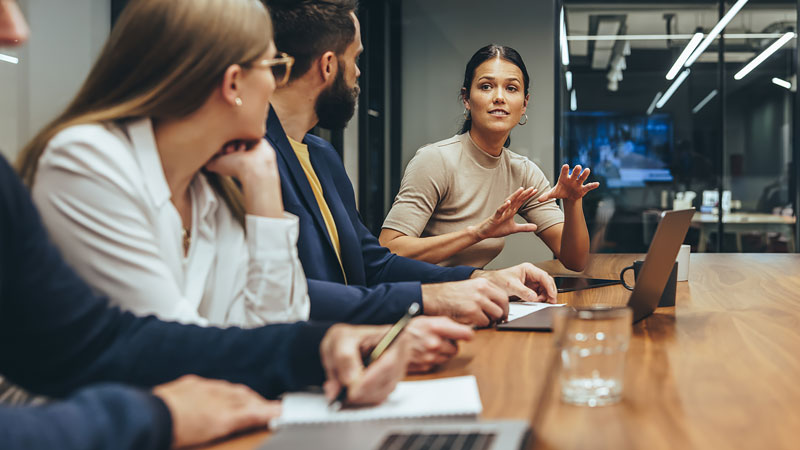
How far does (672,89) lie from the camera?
211 inches

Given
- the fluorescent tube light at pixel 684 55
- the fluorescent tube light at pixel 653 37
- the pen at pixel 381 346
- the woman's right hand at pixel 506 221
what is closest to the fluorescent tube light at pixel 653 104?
the fluorescent tube light at pixel 684 55

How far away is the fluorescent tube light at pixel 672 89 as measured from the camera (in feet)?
17.6

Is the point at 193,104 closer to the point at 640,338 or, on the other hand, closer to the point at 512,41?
the point at 640,338

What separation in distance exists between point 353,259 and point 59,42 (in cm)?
136

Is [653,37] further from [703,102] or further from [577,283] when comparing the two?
[577,283]

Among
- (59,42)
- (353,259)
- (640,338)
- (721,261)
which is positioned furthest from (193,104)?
(721,261)

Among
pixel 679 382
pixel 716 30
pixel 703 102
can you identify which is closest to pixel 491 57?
pixel 679 382

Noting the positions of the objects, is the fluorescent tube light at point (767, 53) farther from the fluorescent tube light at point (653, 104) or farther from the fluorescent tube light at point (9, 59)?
the fluorescent tube light at point (9, 59)

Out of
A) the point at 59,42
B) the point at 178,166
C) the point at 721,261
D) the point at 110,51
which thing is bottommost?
the point at 721,261

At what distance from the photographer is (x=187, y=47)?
101cm

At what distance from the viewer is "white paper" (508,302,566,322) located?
1.36 m

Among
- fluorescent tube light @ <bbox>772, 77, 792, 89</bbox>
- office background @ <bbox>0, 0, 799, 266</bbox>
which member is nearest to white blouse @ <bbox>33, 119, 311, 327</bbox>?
office background @ <bbox>0, 0, 799, 266</bbox>

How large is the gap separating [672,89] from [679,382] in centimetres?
499

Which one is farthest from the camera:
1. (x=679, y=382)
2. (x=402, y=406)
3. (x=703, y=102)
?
(x=703, y=102)
